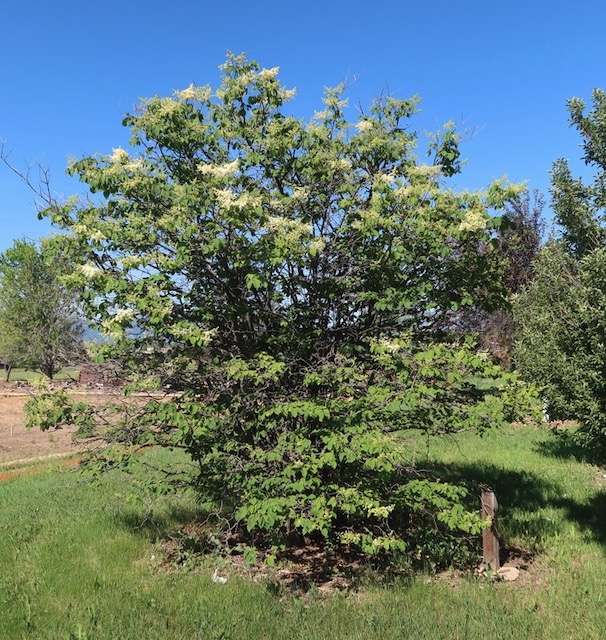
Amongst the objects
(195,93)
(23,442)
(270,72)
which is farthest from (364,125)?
(23,442)

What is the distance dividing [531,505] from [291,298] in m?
5.28

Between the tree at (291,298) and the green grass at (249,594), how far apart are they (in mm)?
649

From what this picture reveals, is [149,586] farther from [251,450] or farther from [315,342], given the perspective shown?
[315,342]

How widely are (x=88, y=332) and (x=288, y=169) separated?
10.1 feet

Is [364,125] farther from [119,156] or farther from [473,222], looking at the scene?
[119,156]

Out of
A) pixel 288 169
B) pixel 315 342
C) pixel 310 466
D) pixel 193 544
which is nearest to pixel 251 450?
pixel 310 466

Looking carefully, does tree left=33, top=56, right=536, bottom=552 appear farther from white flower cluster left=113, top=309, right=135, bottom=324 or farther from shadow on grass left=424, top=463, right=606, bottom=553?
shadow on grass left=424, top=463, right=606, bottom=553

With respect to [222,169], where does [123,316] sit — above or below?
below

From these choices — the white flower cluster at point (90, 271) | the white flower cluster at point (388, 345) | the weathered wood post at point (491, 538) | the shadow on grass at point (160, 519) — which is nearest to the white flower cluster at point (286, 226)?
the white flower cluster at point (388, 345)

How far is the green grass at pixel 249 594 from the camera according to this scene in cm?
465

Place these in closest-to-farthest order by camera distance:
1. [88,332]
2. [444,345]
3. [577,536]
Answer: [444,345] → [88,332] → [577,536]

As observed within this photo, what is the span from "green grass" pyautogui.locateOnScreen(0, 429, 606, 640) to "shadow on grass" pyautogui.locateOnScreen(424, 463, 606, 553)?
31mm

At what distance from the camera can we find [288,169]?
640 cm

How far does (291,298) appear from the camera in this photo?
6.35 metres
